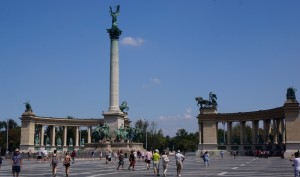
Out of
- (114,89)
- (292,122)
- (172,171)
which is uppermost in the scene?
(114,89)

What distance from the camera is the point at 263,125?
96500 mm

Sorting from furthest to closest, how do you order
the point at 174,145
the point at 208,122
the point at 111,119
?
the point at 174,145
the point at 208,122
the point at 111,119

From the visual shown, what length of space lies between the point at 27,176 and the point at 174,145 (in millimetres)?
126599

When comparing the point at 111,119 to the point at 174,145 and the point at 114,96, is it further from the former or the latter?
the point at 174,145

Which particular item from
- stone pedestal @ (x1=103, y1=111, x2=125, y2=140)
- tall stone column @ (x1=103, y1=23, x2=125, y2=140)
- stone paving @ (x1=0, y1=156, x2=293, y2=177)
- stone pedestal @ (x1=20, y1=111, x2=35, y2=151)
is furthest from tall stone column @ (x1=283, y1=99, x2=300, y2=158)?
stone pedestal @ (x1=20, y1=111, x2=35, y2=151)

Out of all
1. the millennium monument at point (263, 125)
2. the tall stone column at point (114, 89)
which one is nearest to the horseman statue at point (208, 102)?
the millennium monument at point (263, 125)

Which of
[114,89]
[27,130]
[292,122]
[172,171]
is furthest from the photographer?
[27,130]

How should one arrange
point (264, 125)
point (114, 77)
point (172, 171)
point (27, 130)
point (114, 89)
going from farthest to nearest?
point (27, 130)
point (264, 125)
point (114, 77)
point (114, 89)
point (172, 171)

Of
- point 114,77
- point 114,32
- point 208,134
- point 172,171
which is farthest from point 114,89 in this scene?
point 172,171

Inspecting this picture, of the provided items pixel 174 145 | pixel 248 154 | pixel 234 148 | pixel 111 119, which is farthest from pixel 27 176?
pixel 174 145

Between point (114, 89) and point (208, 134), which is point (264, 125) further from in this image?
point (114, 89)

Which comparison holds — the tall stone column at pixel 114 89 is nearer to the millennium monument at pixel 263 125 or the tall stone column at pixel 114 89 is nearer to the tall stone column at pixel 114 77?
the tall stone column at pixel 114 77

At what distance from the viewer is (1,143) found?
133m

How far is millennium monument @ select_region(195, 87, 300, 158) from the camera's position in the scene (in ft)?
258
